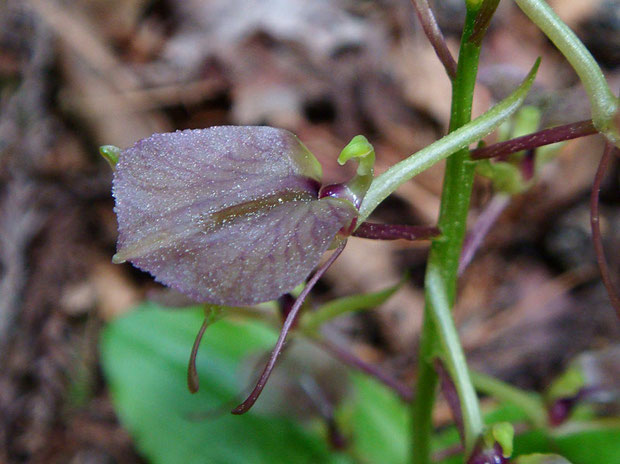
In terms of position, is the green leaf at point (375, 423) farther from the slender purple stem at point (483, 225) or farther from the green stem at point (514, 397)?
the slender purple stem at point (483, 225)

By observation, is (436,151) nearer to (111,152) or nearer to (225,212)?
(225,212)

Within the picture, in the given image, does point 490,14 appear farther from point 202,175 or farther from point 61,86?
point 61,86

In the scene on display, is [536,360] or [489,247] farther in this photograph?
[489,247]

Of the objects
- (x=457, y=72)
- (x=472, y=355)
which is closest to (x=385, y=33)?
(x=472, y=355)

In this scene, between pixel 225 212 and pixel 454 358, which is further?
pixel 454 358

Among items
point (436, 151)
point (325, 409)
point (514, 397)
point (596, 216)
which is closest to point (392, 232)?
point (436, 151)

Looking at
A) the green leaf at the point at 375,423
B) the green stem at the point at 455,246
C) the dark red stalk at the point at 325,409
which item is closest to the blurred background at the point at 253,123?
the green leaf at the point at 375,423

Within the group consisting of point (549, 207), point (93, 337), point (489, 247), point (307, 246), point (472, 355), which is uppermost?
point (307, 246)
